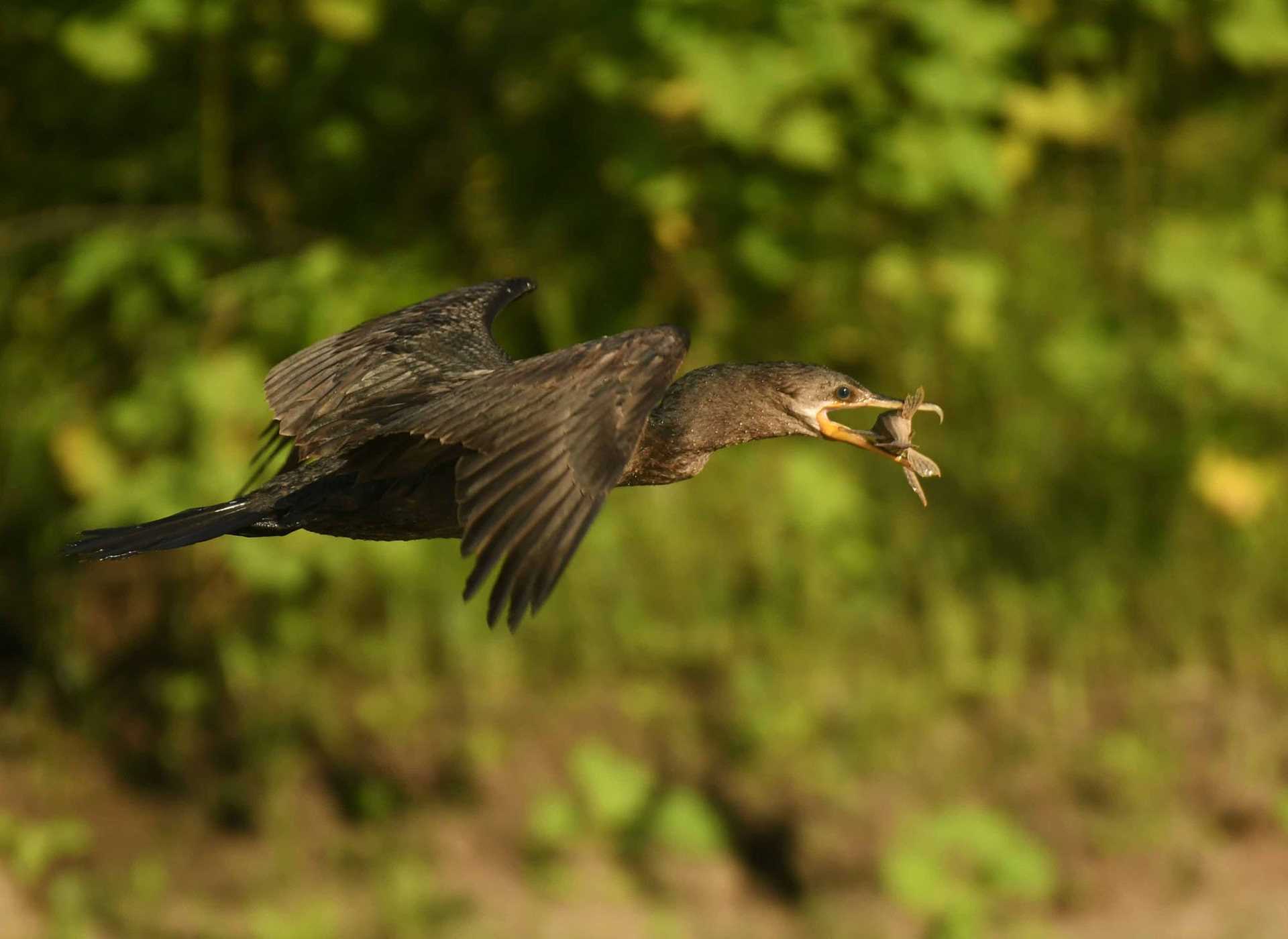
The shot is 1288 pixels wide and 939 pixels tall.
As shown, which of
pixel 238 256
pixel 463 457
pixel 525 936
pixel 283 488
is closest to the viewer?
pixel 463 457

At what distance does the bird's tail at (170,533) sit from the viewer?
11.7 ft

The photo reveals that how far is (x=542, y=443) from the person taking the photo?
3.39 meters

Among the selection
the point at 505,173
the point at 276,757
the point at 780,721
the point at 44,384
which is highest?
the point at 505,173

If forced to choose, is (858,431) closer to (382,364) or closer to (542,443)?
(542,443)

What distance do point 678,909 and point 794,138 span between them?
2.31m

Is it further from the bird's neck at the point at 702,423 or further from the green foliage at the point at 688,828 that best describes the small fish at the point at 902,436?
the green foliage at the point at 688,828

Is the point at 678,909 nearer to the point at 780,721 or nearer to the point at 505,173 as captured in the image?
the point at 780,721

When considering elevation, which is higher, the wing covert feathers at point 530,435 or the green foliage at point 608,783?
the green foliage at point 608,783

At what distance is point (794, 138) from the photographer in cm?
670

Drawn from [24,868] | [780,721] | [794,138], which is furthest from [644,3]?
[24,868]

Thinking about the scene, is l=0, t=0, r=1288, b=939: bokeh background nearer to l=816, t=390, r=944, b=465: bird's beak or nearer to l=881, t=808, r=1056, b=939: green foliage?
l=881, t=808, r=1056, b=939: green foliage

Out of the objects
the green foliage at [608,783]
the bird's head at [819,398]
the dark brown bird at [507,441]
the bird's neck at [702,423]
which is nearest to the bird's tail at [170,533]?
the dark brown bird at [507,441]

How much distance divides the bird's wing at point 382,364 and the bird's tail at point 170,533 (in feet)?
1.01

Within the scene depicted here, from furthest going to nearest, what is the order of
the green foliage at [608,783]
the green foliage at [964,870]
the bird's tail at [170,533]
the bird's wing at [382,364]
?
1. the green foliage at [608,783]
2. the green foliage at [964,870]
3. the bird's wing at [382,364]
4. the bird's tail at [170,533]
